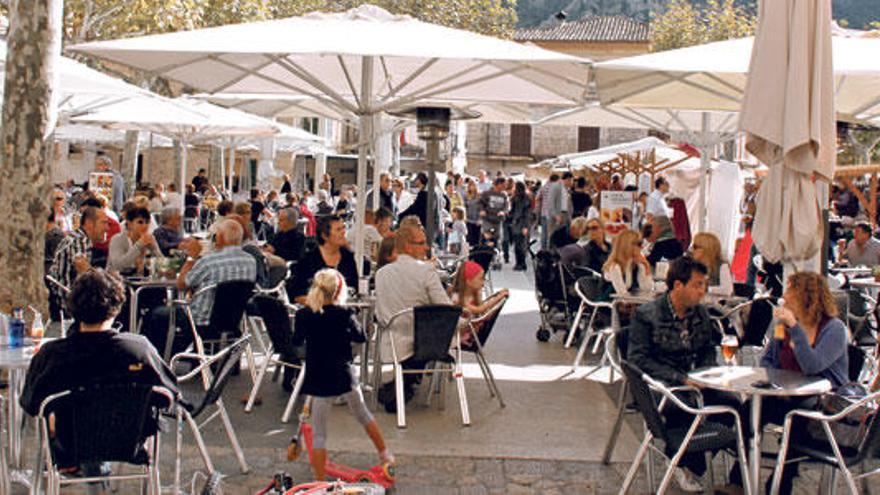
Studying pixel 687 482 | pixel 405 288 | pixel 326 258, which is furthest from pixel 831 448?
pixel 326 258

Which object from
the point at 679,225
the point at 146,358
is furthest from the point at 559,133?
the point at 146,358

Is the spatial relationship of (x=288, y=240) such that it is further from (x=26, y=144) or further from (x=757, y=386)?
(x=757, y=386)

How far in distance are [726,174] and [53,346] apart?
1068 cm

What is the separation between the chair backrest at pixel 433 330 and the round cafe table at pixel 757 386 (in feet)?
6.37

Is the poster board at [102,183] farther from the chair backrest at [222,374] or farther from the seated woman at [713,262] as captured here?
the chair backrest at [222,374]

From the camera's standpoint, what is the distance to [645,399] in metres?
5.04

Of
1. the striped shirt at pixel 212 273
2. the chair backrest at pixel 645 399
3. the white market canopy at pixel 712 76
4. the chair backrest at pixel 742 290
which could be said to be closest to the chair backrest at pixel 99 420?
the chair backrest at pixel 645 399

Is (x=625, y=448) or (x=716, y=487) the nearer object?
(x=716, y=487)

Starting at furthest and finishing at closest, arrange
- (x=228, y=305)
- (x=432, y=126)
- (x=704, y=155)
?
(x=704, y=155)
(x=432, y=126)
(x=228, y=305)

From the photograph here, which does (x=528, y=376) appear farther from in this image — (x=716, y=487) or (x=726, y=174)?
(x=726, y=174)

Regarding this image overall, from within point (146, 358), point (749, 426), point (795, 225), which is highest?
point (795, 225)

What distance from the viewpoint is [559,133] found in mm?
61656

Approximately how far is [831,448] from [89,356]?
11.2ft

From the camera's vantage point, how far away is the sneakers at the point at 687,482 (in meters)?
5.77
